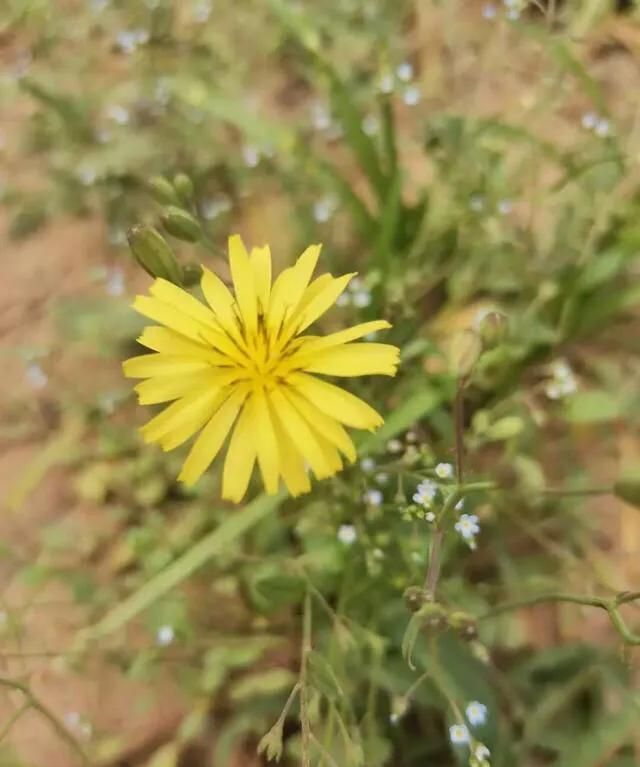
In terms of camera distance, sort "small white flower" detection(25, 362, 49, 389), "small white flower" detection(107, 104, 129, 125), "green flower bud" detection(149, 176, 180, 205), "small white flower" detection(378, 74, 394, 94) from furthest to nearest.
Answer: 1. "small white flower" detection(107, 104, 129, 125)
2. "small white flower" detection(25, 362, 49, 389)
3. "small white flower" detection(378, 74, 394, 94)
4. "green flower bud" detection(149, 176, 180, 205)

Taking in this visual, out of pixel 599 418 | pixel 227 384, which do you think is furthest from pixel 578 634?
pixel 227 384

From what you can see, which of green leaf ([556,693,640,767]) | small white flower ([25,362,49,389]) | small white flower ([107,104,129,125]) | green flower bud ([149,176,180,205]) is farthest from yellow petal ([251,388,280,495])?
small white flower ([107,104,129,125])

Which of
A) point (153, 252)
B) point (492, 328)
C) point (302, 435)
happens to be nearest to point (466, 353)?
point (492, 328)

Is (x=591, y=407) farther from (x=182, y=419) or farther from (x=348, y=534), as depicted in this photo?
(x=182, y=419)

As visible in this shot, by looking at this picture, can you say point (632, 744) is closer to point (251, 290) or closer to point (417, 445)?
point (417, 445)

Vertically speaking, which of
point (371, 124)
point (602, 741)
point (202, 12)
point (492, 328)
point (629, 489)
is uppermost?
point (202, 12)

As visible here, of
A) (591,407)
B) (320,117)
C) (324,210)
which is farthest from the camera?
(320,117)

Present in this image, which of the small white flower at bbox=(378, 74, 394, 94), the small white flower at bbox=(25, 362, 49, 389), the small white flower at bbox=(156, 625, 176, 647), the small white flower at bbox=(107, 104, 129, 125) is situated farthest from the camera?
the small white flower at bbox=(107, 104, 129, 125)

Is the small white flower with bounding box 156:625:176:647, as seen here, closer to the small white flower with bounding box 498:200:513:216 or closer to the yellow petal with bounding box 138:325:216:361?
the yellow petal with bounding box 138:325:216:361
